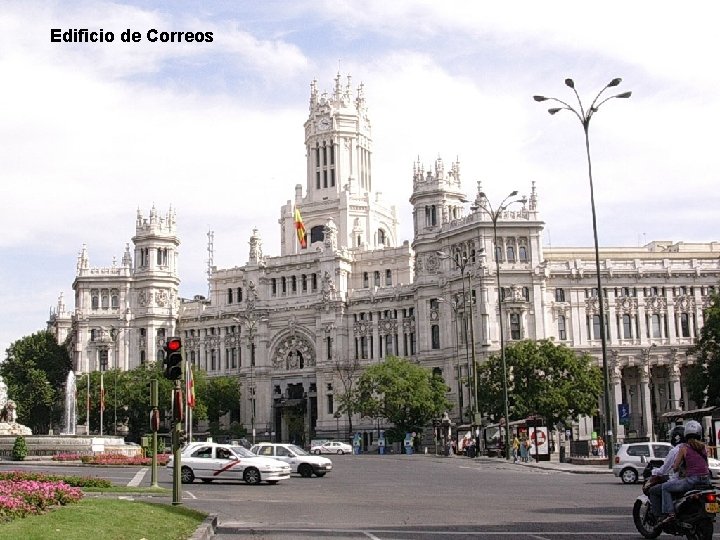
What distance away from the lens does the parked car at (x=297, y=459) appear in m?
45.9

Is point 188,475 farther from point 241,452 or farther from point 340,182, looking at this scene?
point 340,182

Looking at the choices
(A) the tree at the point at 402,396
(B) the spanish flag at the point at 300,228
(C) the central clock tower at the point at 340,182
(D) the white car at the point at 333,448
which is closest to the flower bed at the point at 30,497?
(A) the tree at the point at 402,396

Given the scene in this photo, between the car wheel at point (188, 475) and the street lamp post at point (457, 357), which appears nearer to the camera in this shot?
the car wheel at point (188, 475)

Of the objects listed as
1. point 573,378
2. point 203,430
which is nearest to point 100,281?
point 203,430

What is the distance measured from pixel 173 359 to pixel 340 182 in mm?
109898

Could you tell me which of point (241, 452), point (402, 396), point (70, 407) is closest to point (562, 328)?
point (402, 396)

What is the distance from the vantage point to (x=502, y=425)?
242ft

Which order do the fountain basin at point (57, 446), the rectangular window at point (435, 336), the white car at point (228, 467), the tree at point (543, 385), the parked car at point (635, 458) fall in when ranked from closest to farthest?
1. the parked car at point (635, 458)
2. the white car at point (228, 467)
3. the fountain basin at point (57, 446)
4. the tree at point (543, 385)
5. the rectangular window at point (435, 336)

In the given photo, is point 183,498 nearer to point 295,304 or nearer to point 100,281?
point 295,304

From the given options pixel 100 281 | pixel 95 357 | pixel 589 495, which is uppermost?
pixel 100 281

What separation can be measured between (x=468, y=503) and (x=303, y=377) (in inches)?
3742

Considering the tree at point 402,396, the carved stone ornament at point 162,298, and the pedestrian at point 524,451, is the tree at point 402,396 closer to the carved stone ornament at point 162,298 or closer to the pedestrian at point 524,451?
the pedestrian at point 524,451

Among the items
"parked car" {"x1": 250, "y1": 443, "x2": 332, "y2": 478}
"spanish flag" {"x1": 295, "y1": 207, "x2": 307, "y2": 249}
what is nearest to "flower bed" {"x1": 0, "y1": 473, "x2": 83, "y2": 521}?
"parked car" {"x1": 250, "y1": 443, "x2": 332, "y2": 478}

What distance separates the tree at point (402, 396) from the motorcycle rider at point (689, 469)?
77.2 m
